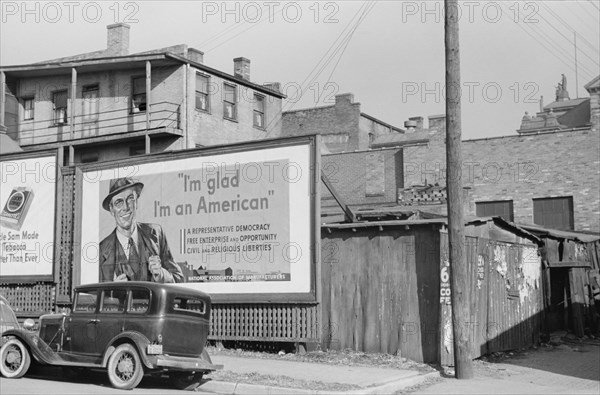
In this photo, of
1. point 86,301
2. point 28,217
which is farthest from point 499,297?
point 28,217

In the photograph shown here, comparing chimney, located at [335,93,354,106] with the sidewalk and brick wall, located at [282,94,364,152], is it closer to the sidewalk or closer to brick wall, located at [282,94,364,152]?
brick wall, located at [282,94,364,152]

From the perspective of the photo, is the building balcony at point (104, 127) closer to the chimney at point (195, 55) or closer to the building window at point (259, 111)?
the chimney at point (195, 55)

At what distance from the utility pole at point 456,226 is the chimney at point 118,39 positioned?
25.8 m

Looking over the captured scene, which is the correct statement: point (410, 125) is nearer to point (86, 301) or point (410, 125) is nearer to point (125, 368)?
point (86, 301)

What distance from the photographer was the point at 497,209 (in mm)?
34625

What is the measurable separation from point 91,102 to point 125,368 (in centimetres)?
2535

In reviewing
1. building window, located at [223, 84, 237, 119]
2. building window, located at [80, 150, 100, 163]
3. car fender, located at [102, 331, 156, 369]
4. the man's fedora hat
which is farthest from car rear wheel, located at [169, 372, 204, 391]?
building window, located at [80, 150, 100, 163]

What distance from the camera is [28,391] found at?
11320mm

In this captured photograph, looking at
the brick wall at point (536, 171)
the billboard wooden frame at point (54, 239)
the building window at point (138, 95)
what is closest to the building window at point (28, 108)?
the building window at point (138, 95)

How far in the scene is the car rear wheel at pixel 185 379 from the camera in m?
12.9

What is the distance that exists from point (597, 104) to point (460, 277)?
22729mm

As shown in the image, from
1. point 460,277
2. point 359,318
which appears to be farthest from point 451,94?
point 359,318

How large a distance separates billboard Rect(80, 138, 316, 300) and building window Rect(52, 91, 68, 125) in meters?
17.3

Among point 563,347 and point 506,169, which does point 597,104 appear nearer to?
point 506,169
